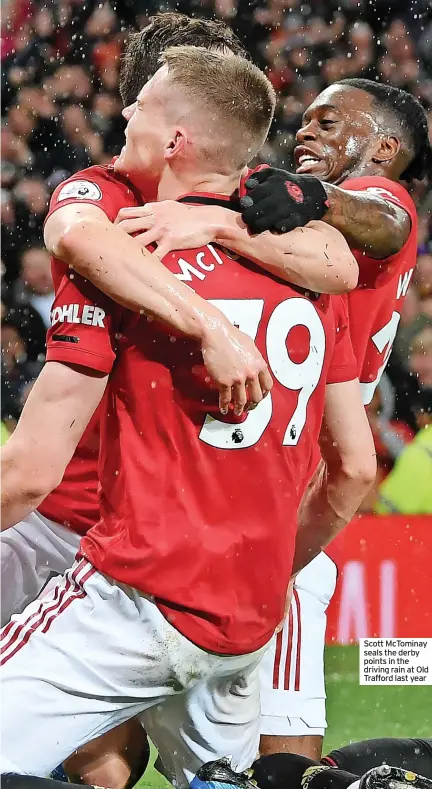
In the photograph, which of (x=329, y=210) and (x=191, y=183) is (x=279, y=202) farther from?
(x=329, y=210)

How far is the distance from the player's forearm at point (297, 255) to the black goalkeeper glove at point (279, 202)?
1cm

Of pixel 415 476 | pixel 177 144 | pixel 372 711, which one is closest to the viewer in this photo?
pixel 177 144

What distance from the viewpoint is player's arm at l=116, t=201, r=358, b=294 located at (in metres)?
1.35

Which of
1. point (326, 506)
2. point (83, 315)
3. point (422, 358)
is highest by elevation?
point (83, 315)

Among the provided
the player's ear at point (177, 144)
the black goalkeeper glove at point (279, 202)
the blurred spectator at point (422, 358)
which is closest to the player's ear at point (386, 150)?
the black goalkeeper glove at point (279, 202)

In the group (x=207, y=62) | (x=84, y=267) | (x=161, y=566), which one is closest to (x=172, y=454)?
(x=161, y=566)

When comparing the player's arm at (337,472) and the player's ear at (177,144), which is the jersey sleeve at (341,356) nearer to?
the player's arm at (337,472)

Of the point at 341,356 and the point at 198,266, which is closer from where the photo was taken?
the point at 198,266

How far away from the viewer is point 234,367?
1.30 meters

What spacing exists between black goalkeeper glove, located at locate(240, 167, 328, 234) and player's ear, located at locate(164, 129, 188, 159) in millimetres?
110

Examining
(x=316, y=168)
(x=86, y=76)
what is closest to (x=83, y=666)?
(x=316, y=168)

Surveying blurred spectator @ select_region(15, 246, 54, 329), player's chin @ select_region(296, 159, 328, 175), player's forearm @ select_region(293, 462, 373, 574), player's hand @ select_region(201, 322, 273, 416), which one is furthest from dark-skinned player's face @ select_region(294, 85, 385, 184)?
blurred spectator @ select_region(15, 246, 54, 329)

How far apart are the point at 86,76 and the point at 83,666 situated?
2275 millimetres

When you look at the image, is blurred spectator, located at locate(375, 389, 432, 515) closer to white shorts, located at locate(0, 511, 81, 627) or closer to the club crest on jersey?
white shorts, located at locate(0, 511, 81, 627)
